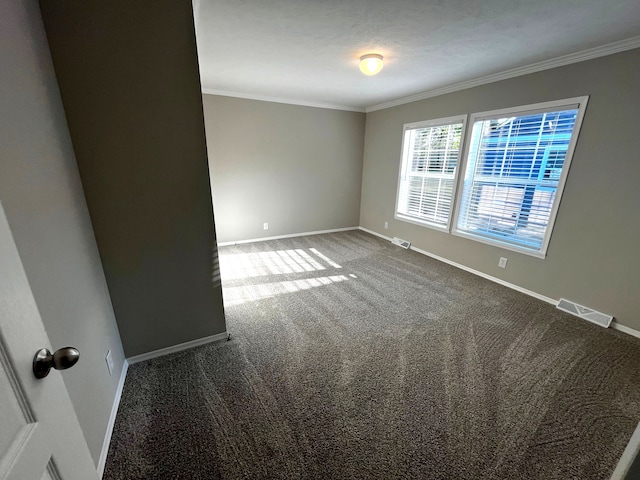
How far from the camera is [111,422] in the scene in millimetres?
1497

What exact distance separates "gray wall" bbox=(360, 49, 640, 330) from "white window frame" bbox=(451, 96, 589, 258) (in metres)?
0.04

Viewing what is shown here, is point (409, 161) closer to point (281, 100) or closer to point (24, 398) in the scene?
point (281, 100)

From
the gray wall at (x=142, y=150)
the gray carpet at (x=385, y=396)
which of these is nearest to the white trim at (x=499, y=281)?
the gray carpet at (x=385, y=396)

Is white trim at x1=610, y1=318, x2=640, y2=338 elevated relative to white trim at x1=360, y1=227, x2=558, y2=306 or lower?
lower

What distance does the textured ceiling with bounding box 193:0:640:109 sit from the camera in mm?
1756

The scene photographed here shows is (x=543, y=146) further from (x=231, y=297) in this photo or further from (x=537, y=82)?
(x=231, y=297)

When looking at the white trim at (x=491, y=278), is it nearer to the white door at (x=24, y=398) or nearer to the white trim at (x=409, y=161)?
the white trim at (x=409, y=161)

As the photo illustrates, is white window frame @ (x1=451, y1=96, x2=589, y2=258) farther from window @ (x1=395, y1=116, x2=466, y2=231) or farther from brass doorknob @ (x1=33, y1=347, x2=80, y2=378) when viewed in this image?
brass doorknob @ (x1=33, y1=347, x2=80, y2=378)

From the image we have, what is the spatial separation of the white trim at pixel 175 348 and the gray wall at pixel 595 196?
3.30 meters

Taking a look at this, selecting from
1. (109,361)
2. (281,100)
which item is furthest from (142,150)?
(281,100)

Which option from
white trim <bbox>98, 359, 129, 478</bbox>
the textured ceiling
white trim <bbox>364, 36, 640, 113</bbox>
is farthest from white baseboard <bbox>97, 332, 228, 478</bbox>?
white trim <bbox>364, 36, 640, 113</bbox>

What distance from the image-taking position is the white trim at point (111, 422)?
1.29 meters

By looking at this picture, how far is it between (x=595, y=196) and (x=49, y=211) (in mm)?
3932

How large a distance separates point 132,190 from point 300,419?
1.73 metres
